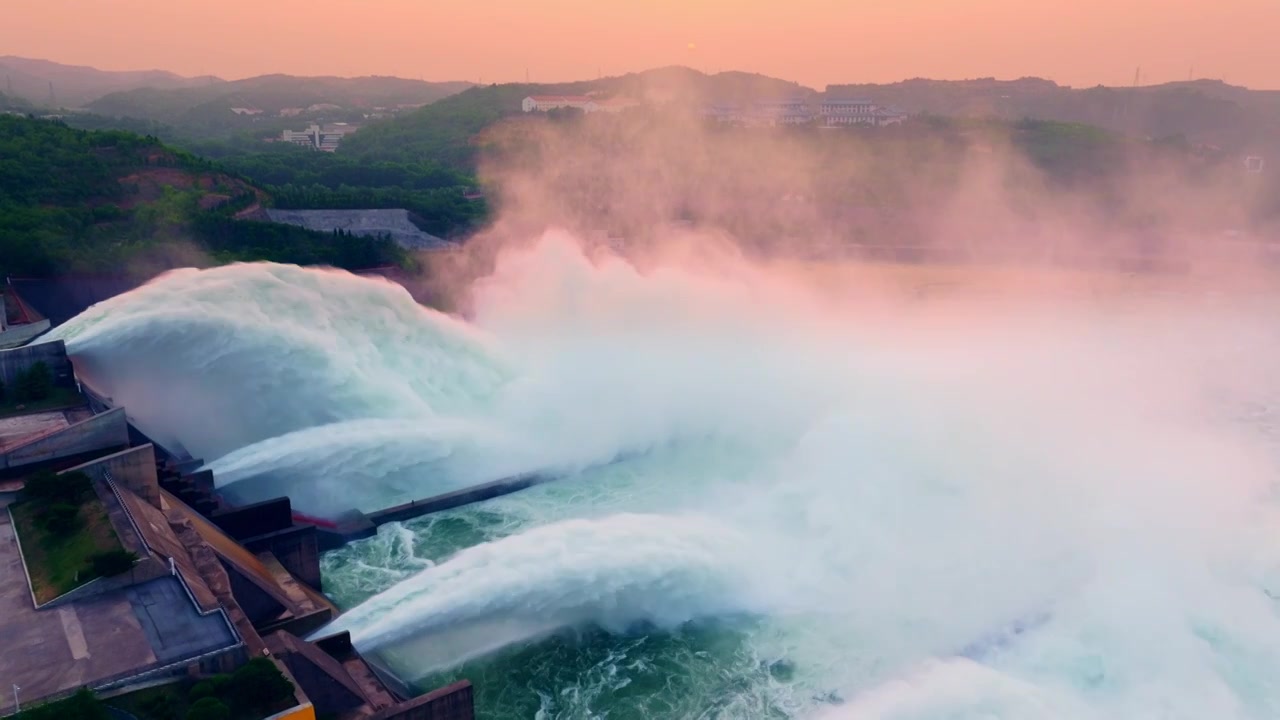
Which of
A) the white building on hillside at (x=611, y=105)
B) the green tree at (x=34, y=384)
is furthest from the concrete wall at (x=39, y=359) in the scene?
the white building on hillside at (x=611, y=105)

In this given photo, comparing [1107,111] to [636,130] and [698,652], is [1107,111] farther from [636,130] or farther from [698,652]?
[698,652]

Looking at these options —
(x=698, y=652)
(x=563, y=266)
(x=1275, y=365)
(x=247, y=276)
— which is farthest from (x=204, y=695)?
Result: (x=1275, y=365)

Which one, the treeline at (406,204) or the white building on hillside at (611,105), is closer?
the treeline at (406,204)

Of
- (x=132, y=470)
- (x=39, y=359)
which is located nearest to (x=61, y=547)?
(x=132, y=470)

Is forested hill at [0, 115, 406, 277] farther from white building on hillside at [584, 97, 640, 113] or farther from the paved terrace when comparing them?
white building on hillside at [584, 97, 640, 113]

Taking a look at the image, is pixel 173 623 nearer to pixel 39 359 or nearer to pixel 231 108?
pixel 39 359

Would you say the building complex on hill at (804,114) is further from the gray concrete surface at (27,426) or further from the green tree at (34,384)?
the gray concrete surface at (27,426)
